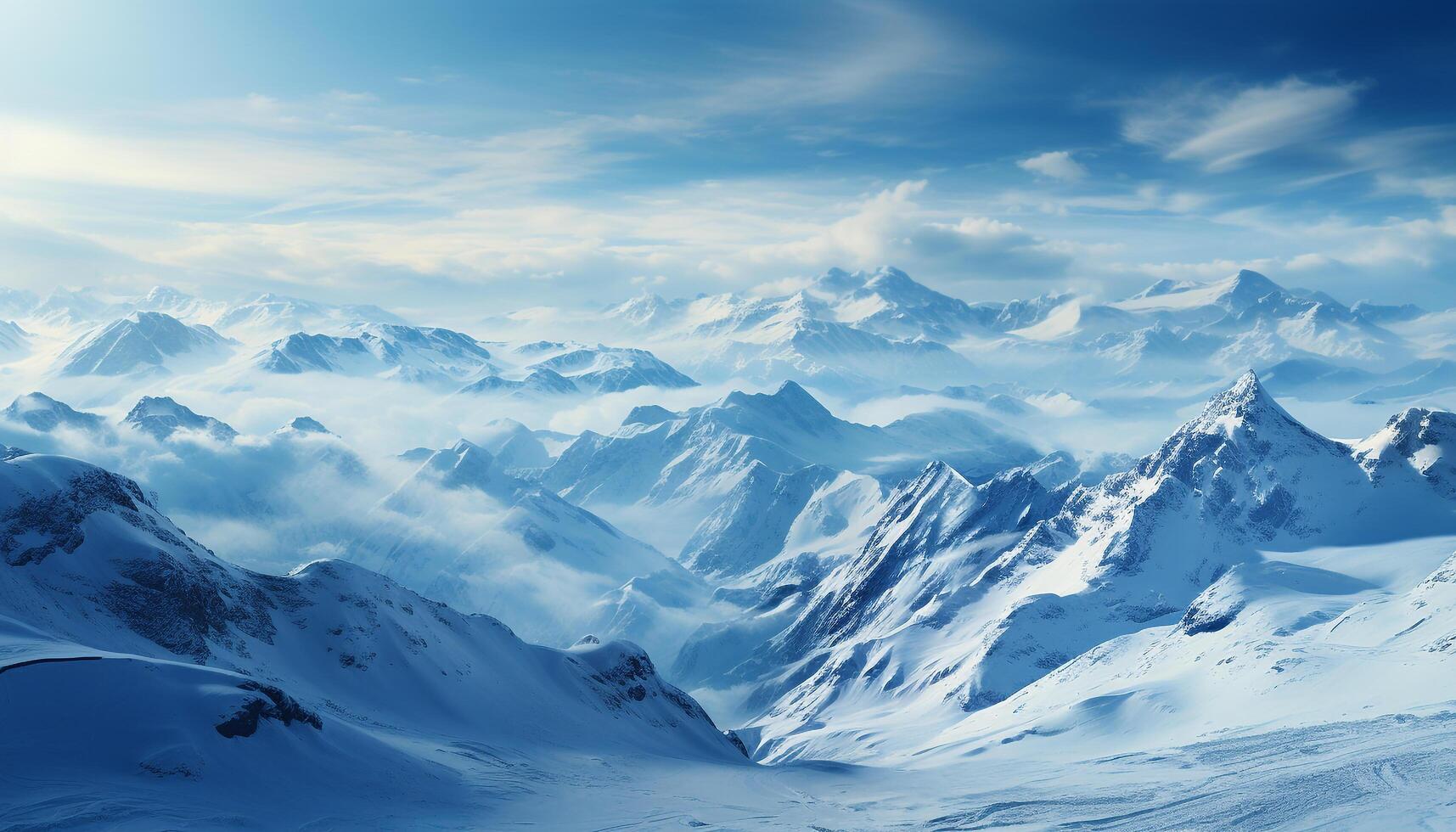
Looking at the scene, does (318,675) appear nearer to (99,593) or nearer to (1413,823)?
(99,593)

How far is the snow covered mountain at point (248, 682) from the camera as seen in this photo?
8738 centimetres

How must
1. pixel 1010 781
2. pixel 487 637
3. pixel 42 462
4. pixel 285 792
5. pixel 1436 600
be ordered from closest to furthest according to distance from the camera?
1. pixel 285 792
2. pixel 42 462
3. pixel 1010 781
4. pixel 487 637
5. pixel 1436 600

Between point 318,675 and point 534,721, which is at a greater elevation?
point 318,675

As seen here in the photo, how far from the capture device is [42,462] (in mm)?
132875

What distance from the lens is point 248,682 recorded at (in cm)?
10100

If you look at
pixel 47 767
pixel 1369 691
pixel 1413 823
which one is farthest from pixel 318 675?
pixel 1369 691

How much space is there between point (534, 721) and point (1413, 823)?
11105 centimetres

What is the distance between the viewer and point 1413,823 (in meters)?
96.1

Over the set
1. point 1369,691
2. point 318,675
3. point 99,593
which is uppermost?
point 99,593

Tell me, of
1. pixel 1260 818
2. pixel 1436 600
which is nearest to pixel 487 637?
pixel 1260 818

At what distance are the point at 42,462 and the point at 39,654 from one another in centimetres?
5036

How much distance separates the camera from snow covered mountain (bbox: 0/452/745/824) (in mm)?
87375

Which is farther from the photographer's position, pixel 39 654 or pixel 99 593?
pixel 99 593

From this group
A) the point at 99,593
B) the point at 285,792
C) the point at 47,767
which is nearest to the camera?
the point at 47,767
